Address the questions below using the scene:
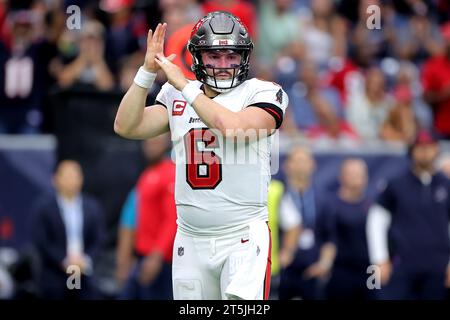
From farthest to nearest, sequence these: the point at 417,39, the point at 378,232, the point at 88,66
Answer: the point at 417,39 → the point at 88,66 → the point at 378,232

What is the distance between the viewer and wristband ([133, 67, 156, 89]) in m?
6.29

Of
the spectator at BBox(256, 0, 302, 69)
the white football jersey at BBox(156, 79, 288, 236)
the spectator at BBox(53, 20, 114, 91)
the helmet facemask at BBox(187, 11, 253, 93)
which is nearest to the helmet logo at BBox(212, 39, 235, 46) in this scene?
the helmet facemask at BBox(187, 11, 253, 93)

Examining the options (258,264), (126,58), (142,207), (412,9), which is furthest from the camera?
(412,9)

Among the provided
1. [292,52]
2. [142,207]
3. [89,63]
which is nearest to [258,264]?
[142,207]

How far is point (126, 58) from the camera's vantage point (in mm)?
12516

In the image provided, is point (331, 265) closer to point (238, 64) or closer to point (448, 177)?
point (448, 177)

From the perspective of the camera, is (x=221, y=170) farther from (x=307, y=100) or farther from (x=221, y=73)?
(x=307, y=100)

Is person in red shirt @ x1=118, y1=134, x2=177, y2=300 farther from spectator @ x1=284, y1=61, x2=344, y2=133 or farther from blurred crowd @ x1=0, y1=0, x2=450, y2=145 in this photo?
spectator @ x1=284, y1=61, x2=344, y2=133

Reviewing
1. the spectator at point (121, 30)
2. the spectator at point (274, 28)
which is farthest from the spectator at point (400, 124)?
the spectator at point (121, 30)

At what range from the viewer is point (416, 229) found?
10336 mm

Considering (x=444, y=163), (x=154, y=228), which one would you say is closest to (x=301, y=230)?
(x=154, y=228)

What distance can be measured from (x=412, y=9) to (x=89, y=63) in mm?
4689

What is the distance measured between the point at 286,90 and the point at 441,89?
5.67 feet

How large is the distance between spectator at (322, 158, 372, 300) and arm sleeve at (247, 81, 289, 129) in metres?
4.27
